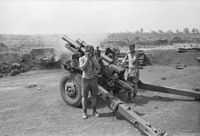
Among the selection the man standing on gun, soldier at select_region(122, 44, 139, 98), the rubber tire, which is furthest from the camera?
soldier at select_region(122, 44, 139, 98)

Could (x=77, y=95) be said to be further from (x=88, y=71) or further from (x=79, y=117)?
(x=88, y=71)

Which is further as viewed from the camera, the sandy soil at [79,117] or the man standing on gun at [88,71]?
the man standing on gun at [88,71]

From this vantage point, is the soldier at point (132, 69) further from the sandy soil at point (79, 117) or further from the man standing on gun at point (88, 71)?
the man standing on gun at point (88, 71)

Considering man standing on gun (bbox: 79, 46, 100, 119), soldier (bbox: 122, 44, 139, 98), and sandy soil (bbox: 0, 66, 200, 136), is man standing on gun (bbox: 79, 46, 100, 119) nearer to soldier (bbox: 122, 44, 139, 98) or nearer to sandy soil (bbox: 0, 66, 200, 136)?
sandy soil (bbox: 0, 66, 200, 136)

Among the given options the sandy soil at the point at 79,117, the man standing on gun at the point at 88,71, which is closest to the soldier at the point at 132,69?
the sandy soil at the point at 79,117

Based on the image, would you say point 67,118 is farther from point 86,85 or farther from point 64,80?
point 64,80

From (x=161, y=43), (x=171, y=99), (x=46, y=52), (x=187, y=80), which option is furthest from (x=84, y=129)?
(x=161, y=43)

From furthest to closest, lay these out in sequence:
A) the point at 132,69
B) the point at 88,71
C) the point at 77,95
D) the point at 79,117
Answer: the point at 132,69
the point at 77,95
the point at 79,117
the point at 88,71

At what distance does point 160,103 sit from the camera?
6.75 m

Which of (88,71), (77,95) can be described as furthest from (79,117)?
(88,71)

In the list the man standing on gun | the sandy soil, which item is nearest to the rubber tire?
the sandy soil

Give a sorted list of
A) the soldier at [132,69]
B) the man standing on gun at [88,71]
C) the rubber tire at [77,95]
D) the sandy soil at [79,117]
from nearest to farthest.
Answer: the sandy soil at [79,117]
the man standing on gun at [88,71]
the rubber tire at [77,95]
the soldier at [132,69]

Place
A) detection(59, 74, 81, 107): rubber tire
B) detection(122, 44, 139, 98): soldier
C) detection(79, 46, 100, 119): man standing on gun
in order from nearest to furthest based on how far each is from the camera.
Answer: detection(79, 46, 100, 119): man standing on gun → detection(59, 74, 81, 107): rubber tire → detection(122, 44, 139, 98): soldier

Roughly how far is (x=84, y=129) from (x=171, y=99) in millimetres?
3229
